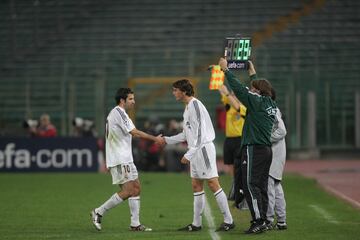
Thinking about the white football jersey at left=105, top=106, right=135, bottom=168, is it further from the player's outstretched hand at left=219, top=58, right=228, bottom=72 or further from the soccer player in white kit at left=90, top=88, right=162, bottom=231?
the player's outstretched hand at left=219, top=58, right=228, bottom=72

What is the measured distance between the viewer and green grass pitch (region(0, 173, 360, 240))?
1295cm

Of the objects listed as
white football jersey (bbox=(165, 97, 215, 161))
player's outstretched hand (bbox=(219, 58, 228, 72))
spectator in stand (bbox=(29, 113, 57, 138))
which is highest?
player's outstretched hand (bbox=(219, 58, 228, 72))

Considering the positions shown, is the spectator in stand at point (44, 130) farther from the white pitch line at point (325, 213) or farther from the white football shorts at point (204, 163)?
the white football shorts at point (204, 163)

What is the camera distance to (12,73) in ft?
121

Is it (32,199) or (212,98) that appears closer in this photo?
(32,199)

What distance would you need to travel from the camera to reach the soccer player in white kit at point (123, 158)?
13.5 metres

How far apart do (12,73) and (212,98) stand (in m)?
7.74

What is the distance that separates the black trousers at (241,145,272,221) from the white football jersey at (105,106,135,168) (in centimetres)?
164

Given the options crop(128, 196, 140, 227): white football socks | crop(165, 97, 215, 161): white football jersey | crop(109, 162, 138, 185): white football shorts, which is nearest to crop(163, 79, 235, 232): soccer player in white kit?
crop(165, 97, 215, 161): white football jersey

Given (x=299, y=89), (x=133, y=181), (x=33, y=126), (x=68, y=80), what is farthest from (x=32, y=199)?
(x=299, y=89)

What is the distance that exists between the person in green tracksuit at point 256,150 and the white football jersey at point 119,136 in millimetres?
1578

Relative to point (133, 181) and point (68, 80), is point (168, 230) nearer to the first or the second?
point (133, 181)

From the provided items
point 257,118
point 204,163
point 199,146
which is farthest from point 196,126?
point 257,118

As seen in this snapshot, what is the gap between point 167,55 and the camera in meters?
35.5
